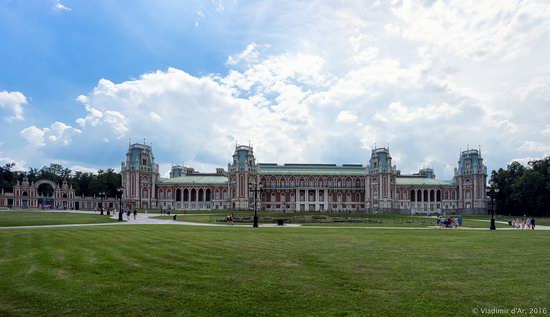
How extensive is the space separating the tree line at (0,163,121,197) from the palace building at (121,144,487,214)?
39.5 feet

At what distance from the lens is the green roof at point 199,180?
116 meters

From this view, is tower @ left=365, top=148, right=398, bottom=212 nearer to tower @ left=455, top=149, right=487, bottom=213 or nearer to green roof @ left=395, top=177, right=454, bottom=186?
green roof @ left=395, top=177, right=454, bottom=186

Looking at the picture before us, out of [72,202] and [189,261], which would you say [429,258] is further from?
[72,202]

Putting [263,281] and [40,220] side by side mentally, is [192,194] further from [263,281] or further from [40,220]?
[263,281]

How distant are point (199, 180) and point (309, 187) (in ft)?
99.5

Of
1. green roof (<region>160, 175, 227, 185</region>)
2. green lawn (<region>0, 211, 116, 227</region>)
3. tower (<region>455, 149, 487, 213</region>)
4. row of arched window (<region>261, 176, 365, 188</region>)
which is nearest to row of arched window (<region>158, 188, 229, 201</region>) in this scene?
green roof (<region>160, 175, 227, 185</region>)

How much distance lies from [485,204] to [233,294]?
4450 inches

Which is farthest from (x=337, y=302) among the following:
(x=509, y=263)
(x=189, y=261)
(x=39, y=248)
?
(x=39, y=248)

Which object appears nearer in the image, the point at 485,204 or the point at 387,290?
the point at 387,290

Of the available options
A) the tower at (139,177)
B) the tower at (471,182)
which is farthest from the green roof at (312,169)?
the tower at (139,177)

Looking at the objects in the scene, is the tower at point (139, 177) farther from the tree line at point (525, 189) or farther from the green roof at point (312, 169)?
the tree line at point (525, 189)

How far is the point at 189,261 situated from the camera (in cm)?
1497

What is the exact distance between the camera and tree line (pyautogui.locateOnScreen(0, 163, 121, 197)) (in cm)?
11838

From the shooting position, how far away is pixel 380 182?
110 metres
